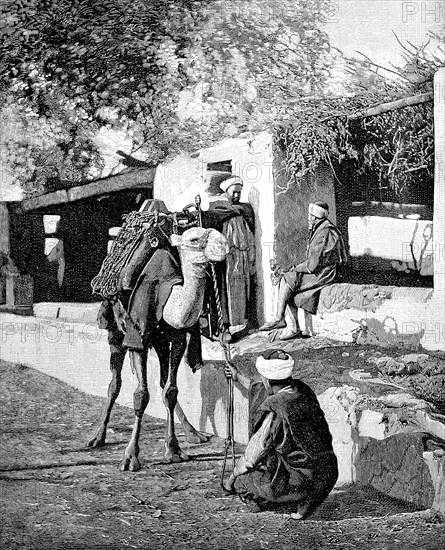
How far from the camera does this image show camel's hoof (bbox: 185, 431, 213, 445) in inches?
127

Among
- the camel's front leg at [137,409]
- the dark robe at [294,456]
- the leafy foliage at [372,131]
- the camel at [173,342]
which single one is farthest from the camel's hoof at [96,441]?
the leafy foliage at [372,131]

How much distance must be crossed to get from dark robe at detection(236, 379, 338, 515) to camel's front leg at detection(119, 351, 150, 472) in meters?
0.47

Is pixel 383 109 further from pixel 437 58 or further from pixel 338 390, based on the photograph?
pixel 338 390

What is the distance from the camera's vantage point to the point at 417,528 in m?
3.04

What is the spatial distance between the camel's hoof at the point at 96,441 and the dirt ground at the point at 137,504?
27mm

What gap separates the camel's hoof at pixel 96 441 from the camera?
3.23 metres

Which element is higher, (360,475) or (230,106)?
(230,106)

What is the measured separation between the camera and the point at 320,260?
3.26 m

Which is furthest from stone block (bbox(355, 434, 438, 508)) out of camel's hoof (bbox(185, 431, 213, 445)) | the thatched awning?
the thatched awning

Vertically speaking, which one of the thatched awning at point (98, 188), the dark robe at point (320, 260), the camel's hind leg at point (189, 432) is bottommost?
the camel's hind leg at point (189, 432)

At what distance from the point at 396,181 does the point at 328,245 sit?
1.28 feet

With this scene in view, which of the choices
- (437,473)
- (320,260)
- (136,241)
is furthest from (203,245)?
(437,473)

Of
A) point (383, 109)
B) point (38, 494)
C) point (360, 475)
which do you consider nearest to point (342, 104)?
point (383, 109)

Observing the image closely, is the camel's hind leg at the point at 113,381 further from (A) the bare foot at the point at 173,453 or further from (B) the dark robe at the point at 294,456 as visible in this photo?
(B) the dark robe at the point at 294,456
